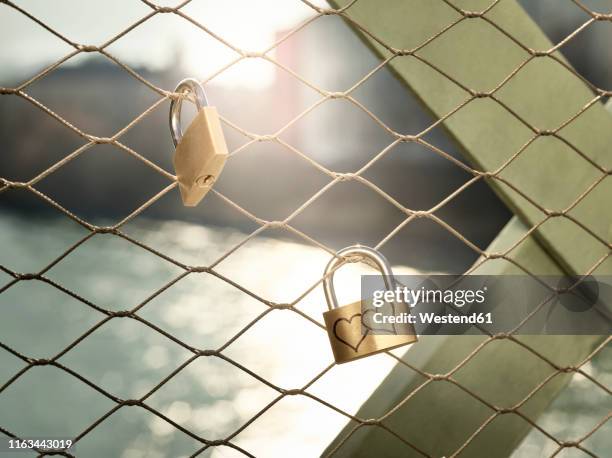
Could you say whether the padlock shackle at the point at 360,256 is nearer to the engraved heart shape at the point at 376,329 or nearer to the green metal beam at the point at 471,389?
the engraved heart shape at the point at 376,329

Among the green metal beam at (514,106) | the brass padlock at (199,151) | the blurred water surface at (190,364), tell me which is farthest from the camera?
the blurred water surface at (190,364)

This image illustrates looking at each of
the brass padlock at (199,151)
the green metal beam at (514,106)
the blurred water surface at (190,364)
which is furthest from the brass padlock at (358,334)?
the blurred water surface at (190,364)

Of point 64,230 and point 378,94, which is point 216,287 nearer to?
point 64,230

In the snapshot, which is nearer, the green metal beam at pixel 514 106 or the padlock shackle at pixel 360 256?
the padlock shackle at pixel 360 256

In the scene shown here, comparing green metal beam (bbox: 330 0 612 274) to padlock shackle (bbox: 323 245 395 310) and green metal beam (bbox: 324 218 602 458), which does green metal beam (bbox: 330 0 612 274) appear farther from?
padlock shackle (bbox: 323 245 395 310)

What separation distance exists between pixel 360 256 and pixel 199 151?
0.69 ft

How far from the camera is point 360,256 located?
0.84 metres

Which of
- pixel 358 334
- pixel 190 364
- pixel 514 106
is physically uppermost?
pixel 514 106

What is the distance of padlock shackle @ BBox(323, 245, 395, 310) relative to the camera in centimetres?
82

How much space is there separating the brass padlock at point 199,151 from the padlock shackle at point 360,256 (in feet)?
0.51

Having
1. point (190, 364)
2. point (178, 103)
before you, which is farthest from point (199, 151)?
point (190, 364)

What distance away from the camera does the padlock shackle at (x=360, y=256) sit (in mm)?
825

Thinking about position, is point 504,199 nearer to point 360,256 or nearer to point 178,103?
point 360,256

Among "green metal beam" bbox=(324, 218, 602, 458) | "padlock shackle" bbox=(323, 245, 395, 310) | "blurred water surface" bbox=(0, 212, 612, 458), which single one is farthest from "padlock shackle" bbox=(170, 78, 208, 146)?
"blurred water surface" bbox=(0, 212, 612, 458)
